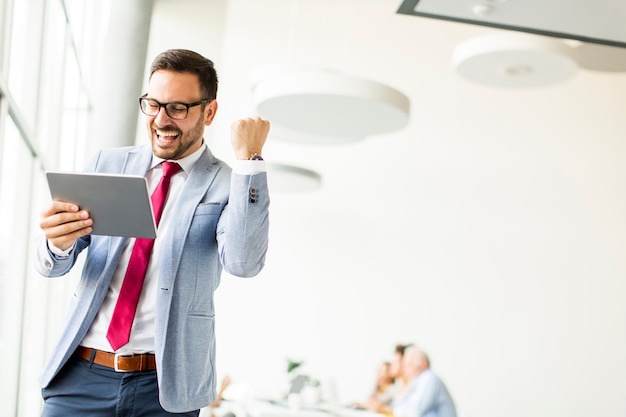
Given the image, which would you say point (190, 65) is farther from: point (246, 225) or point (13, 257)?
point (13, 257)

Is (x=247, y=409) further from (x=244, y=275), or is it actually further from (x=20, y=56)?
(x=244, y=275)

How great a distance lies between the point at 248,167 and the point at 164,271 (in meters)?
0.39

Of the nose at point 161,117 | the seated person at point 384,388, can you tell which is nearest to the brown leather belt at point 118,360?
the nose at point 161,117

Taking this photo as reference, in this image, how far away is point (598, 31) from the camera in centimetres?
541

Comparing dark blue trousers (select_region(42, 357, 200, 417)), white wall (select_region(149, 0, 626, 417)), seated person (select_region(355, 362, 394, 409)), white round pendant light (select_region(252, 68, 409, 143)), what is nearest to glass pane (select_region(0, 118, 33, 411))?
white round pendant light (select_region(252, 68, 409, 143))

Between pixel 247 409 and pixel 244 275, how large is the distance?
555 centimetres

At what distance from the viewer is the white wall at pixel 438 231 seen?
35.4ft

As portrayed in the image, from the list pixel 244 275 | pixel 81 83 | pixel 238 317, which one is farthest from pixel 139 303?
pixel 238 317

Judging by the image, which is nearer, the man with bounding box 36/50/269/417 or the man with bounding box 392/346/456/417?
the man with bounding box 36/50/269/417

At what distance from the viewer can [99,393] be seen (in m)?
2.27

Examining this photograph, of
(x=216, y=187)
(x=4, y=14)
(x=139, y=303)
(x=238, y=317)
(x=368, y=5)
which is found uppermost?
(x=368, y=5)

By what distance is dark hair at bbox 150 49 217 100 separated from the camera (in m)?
2.34

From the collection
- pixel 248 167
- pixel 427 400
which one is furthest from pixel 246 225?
pixel 427 400

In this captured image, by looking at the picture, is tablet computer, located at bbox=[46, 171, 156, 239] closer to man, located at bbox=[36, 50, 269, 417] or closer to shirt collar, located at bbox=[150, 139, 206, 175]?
man, located at bbox=[36, 50, 269, 417]
